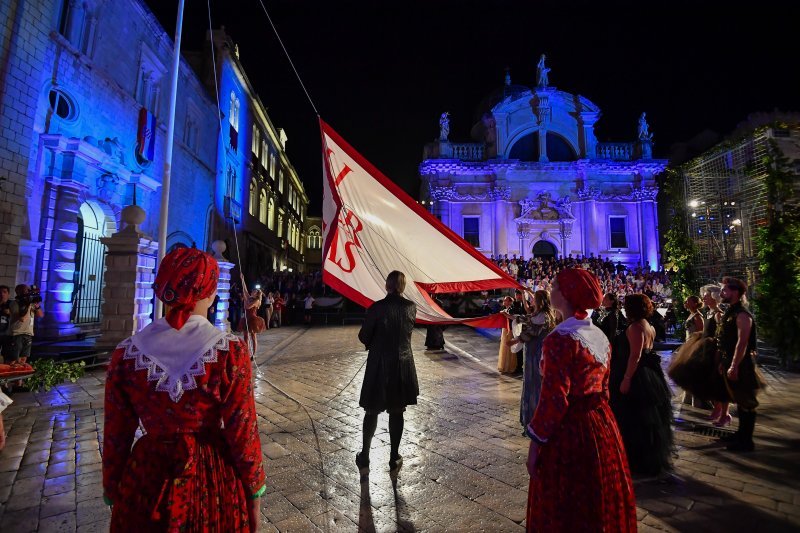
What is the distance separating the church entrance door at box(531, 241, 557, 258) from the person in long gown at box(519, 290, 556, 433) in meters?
26.0

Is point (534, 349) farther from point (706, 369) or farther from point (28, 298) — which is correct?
point (28, 298)

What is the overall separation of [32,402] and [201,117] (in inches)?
738

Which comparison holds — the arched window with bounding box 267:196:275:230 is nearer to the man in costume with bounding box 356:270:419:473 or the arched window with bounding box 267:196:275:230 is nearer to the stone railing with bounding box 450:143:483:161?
the stone railing with bounding box 450:143:483:161

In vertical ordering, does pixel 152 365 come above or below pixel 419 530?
above

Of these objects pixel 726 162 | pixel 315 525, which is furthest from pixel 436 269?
pixel 726 162

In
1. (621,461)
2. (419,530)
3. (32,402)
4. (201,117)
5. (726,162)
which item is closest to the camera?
(621,461)

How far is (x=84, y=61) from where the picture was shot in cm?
1184

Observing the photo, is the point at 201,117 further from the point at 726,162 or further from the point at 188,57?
the point at 726,162

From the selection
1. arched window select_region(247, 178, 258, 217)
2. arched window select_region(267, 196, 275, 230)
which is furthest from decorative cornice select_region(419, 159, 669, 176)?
arched window select_region(267, 196, 275, 230)

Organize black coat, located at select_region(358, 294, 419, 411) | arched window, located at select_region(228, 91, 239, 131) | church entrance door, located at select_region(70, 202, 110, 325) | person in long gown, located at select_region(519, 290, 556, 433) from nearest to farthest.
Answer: black coat, located at select_region(358, 294, 419, 411)
person in long gown, located at select_region(519, 290, 556, 433)
church entrance door, located at select_region(70, 202, 110, 325)
arched window, located at select_region(228, 91, 239, 131)

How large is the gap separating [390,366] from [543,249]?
29.0m

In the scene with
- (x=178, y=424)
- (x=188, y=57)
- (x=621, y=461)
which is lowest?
(x=621, y=461)

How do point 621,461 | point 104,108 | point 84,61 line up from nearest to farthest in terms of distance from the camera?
point 621,461, point 84,61, point 104,108

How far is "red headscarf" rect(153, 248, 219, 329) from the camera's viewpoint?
164cm
